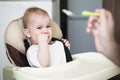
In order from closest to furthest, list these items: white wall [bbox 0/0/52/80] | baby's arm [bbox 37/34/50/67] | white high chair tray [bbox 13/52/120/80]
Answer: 1. white high chair tray [bbox 13/52/120/80]
2. baby's arm [bbox 37/34/50/67]
3. white wall [bbox 0/0/52/80]

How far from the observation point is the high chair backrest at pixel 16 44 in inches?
42.3

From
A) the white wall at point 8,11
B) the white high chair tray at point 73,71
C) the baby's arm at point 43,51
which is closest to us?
the white high chair tray at point 73,71

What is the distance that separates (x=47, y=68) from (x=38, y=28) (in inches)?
7.6

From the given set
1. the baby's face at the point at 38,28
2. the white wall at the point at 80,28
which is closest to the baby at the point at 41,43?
the baby's face at the point at 38,28

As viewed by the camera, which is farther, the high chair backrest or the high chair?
the high chair backrest

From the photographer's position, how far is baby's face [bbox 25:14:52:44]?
109 cm

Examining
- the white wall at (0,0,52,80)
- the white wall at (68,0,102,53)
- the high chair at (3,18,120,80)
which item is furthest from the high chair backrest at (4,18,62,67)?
the white wall at (68,0,102,53)

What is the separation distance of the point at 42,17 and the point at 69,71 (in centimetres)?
27

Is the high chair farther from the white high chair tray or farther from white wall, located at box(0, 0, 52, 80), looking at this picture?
white wall, located at box(0, 0, 52, 80)

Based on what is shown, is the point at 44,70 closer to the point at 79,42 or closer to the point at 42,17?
the point at 42,17

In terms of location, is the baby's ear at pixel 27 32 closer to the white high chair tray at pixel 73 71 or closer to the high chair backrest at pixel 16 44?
the high chair backrest at pixel 16 44

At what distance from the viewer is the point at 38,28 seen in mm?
1099

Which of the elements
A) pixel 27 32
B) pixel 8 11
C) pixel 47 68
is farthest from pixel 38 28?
pixel 8 11

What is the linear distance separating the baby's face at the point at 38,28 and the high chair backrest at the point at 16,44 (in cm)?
5
